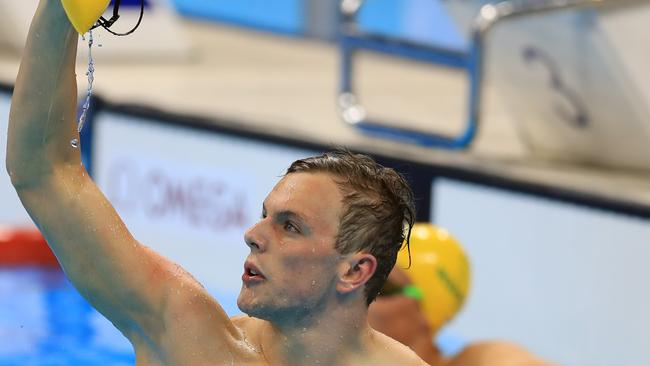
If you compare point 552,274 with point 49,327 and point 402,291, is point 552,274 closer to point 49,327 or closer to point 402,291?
point 402,291

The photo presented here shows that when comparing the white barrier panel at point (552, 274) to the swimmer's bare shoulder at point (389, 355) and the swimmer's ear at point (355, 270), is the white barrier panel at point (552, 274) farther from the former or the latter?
the swimmer's ear at point (355, 270)

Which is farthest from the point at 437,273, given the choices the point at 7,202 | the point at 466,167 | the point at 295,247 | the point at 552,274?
the point at 7,202

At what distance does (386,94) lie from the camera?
727 cm

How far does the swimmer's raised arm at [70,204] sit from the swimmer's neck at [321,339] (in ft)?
0.33

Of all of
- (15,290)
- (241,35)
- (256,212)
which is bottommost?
(15,290)

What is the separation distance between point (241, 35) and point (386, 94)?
2285 mm

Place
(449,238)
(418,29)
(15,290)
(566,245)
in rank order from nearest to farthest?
(449,238) → (566,245) → (15,290) → (418,29)

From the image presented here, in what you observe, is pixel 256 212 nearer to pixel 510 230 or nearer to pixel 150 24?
pixel 510 230

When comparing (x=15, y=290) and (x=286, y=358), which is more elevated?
(x=286, y=358)

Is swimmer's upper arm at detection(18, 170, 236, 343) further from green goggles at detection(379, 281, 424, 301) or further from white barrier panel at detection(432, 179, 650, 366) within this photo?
white barrier panel at detection(432, 179, 650, 366)

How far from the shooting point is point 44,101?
202 centimetres

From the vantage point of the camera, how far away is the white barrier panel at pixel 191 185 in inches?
224

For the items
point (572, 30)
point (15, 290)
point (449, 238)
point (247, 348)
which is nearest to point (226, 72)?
point (15, 290)

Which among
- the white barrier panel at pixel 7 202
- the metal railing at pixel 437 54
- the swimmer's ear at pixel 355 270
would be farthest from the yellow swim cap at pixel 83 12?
the white barrier panel at pixel 7 202
